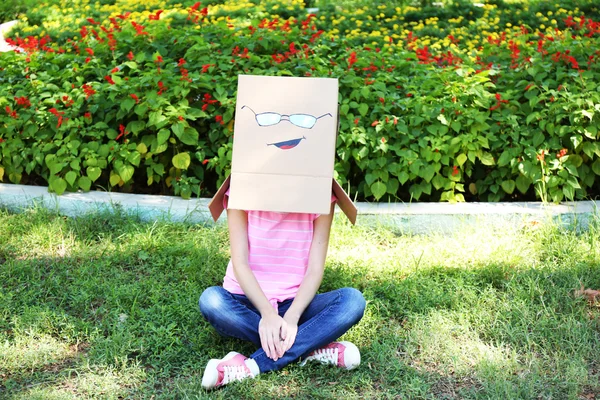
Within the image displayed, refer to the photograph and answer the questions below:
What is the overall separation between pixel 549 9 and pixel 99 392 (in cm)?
700

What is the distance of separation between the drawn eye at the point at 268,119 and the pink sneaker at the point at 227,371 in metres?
0.87

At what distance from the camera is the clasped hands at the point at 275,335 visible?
9.02 ft

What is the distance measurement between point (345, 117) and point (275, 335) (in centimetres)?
189

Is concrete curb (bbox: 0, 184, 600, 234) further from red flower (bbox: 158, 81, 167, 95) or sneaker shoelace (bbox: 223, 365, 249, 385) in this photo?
sneaker shoelace (bbox: 223, 365, 249, 385)

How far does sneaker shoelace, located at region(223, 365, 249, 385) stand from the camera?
9.01 ft

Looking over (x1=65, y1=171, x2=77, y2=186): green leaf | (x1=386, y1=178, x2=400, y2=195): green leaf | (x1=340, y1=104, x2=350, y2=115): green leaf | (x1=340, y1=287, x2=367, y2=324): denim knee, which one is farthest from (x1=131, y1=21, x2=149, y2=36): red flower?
(x1=340, y1=287, x2=367, y2=324): denim knee

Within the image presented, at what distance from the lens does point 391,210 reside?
4094mm

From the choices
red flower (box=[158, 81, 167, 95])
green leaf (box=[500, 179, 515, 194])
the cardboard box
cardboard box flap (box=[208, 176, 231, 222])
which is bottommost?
green leaf (box=[500, 179, 515, 194])

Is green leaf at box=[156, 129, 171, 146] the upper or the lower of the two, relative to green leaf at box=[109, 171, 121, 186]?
upper

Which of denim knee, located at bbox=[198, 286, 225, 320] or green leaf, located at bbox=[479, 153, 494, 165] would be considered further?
green leaf, located at bbox=[479, 153, 494, 165]

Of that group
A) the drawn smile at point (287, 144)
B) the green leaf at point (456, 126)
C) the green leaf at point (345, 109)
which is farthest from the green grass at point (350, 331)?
the drawn smile at point (287, 144)

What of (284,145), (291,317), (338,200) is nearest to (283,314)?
(291,317)

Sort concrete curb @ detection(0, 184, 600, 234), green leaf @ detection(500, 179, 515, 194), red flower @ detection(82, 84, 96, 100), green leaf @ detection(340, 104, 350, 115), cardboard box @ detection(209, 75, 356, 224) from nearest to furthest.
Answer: cardboard box @ detection(209, 75, 356, 224) < concrete curb @ detection(0, 184, 600, 234) < green leaf @ detection(500, 179, 515, 194) < green leaf @ detection(340, 104, 350, 115) < red flower @ detection(82, 84, 96, 100)

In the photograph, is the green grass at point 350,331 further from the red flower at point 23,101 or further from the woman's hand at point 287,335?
the red flower at point 23,101
